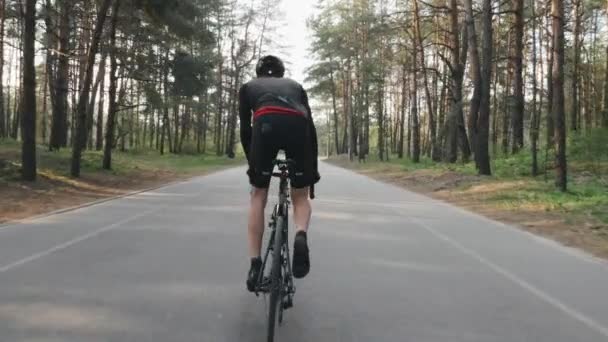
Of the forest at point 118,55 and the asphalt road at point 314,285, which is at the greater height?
the forest at point 118,55

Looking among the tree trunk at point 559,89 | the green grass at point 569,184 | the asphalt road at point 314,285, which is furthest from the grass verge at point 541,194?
the asphalt road at point 314,285

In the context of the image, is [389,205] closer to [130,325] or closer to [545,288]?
[545,288]

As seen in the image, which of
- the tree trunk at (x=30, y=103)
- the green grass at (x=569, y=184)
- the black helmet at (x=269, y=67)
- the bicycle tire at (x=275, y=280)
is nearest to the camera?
the bicycle tire at (x=275, y=280)

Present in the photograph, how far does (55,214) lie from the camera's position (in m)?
10.5

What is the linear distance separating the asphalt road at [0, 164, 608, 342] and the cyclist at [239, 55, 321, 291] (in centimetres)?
62

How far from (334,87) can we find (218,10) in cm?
1411

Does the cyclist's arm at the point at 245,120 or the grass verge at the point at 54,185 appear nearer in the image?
the cyclist's arm at the point at 245,120

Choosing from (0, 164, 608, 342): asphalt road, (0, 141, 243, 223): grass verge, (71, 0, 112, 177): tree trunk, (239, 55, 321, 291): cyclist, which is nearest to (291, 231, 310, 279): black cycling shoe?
(239, 55, 321, 291): cyclist

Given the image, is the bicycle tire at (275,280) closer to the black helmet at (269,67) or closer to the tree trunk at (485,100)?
the black helmet at (269,67)

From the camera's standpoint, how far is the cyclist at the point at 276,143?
3941 mm

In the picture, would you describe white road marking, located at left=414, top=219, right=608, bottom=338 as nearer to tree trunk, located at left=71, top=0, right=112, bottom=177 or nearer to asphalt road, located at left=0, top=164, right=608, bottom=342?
asphalt road, located at left=0, top=164, right=608, bottom=342

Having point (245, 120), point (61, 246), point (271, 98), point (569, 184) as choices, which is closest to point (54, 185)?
point (61, 246)

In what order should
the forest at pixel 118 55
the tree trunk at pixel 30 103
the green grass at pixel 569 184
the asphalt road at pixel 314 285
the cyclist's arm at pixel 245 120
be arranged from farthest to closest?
the forest at pixel 118 55 < the tree trunk at pixel 30 103 < the green grass at pixel 569 184 < the cyclist's arm at pixel 245 120 < the asphalt road at pixel 314 285

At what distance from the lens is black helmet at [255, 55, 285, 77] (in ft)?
14.2
